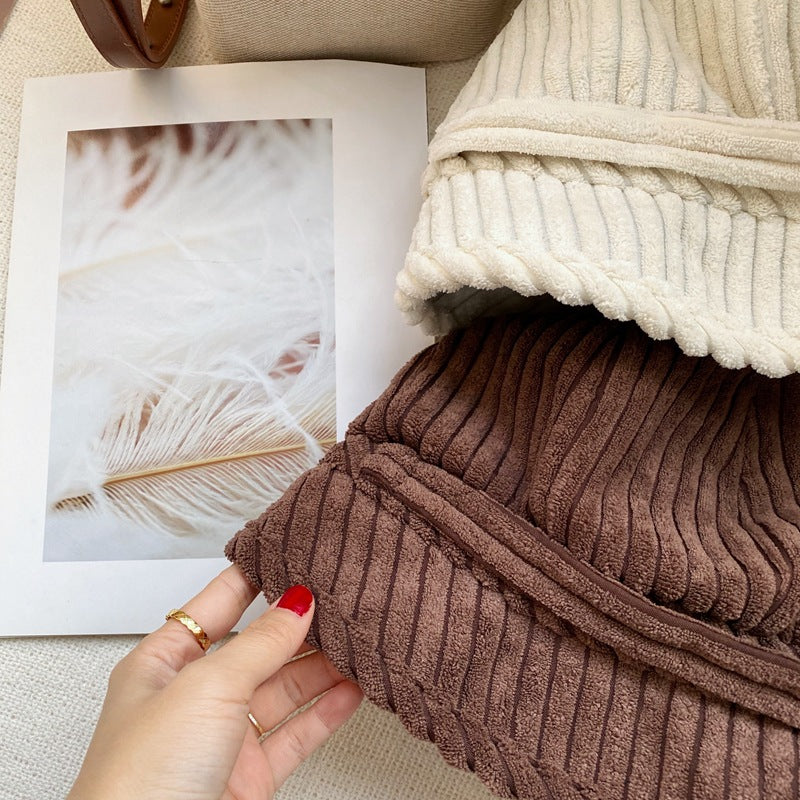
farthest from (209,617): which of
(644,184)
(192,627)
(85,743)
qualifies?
(644,184)

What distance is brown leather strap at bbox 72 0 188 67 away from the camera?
45 centimetres

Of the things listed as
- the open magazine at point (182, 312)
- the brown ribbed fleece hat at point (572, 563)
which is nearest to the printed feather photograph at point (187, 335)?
the open magazine at point (182, 312)

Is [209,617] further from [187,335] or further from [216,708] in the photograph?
[187,335]

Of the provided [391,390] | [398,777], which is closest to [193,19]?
[391,390]

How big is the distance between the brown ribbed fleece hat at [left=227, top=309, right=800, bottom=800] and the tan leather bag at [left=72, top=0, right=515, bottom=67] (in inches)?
9.9

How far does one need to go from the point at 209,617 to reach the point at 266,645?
0.08 meters

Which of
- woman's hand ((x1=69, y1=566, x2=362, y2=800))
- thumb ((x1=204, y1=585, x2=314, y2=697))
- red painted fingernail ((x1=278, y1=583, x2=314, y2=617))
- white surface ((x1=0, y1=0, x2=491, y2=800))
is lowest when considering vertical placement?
white surface ((x1=0, y1=0, x2=491, y2=800))

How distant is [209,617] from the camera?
439 millimetres

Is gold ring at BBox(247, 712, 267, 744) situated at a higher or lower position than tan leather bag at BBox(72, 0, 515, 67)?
lower

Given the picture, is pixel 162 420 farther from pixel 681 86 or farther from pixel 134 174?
pixel 681 86

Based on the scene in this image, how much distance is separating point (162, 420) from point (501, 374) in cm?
26

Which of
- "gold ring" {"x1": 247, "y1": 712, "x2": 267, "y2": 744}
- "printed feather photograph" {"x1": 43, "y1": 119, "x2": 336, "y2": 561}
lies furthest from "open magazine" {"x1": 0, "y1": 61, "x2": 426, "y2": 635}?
"gold ring" {"x1": 247, "y1": 712, "x2": 267, "y2": 744}

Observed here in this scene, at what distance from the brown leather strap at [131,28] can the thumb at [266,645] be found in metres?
0.38

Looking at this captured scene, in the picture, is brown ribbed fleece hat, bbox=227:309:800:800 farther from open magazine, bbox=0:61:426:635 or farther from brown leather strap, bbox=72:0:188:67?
brown leather strap, bbox=72:0:188:67
